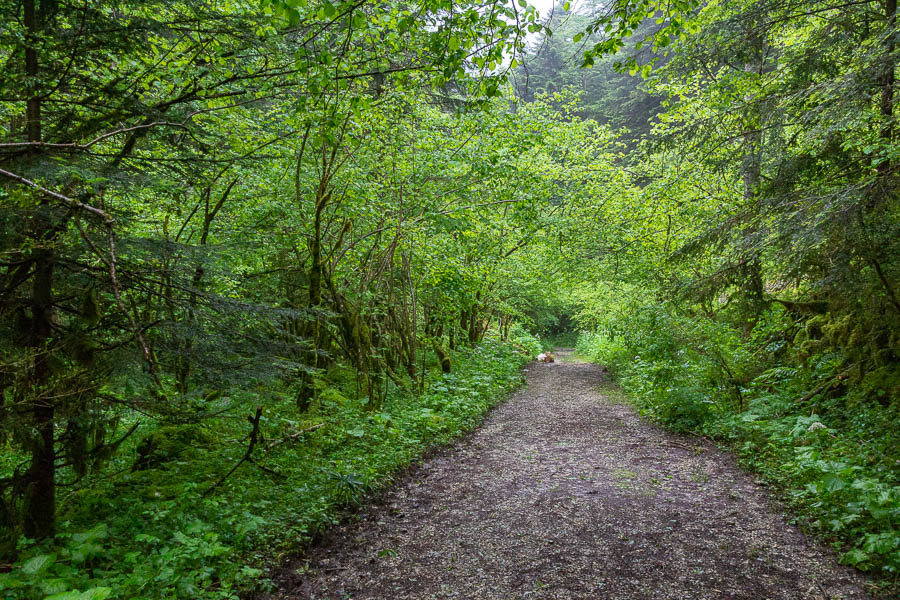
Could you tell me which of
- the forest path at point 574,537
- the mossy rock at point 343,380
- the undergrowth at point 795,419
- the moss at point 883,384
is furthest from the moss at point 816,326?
the mossy rock at point 343,380

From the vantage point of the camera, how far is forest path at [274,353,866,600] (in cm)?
367

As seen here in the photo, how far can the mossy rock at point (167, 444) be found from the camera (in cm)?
523

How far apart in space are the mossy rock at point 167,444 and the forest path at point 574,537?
220 centimetres

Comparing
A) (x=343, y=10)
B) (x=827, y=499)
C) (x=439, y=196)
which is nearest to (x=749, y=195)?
(x=439, y=196)

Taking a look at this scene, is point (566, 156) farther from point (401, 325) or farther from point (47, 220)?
point (47, 220)

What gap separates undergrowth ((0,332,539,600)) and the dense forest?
0.11ft

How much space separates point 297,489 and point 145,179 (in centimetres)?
326

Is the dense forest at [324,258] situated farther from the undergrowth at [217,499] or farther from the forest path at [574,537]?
the forest path at [574,537]

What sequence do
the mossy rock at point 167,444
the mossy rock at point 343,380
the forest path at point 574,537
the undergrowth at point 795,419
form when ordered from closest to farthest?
the forest path at point 574,537, the undergrowth at point 795,419, the mossy rock at point 167,444, the mossy rock at point 343,380

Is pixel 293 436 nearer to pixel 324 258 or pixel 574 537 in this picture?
pixel 324 258

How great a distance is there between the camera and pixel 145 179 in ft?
11.6

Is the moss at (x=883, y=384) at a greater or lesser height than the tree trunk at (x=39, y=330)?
lesser

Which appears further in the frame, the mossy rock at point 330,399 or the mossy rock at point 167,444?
the mossy rock at point 330,399

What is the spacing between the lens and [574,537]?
14.7 ft
